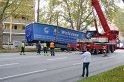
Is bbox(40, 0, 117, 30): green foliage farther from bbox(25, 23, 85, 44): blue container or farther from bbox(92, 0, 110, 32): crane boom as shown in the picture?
bbox(92, 0, 110, 32): crane boom

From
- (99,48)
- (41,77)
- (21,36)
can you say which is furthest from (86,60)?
(21,36)

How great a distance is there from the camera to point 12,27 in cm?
9256

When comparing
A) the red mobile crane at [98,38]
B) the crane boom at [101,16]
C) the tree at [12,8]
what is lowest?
the red mobile crane at [98,38]

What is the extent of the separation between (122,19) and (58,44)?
230 ft

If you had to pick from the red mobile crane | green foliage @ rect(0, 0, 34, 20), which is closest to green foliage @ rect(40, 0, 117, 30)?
green foliage @ rect(0, 0, 34, 20)

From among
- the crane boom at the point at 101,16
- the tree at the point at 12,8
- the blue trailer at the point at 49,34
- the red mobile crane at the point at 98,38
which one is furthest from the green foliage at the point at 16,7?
the crane boom at the point at 101,16

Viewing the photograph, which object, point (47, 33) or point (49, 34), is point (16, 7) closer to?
point (47, 33)

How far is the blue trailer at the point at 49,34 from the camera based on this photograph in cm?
4375

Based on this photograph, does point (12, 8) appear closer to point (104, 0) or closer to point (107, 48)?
point (107, 48)

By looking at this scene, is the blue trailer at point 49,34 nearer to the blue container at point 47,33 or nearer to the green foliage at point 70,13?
the blue container at point 47,33

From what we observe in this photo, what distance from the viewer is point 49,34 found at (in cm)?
4566

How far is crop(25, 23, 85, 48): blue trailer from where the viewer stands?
43750 millimetres

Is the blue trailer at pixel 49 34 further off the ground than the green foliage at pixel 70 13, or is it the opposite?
the green foliage at pixel 70 13

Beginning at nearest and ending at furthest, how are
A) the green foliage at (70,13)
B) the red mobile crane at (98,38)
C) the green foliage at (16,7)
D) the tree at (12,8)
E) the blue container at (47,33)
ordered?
the red mobile crane at (98,38) < the blue container at (47,33) < the tree at (12,8) < the green foliage at (16,7) < the green foliage at (70,13)
